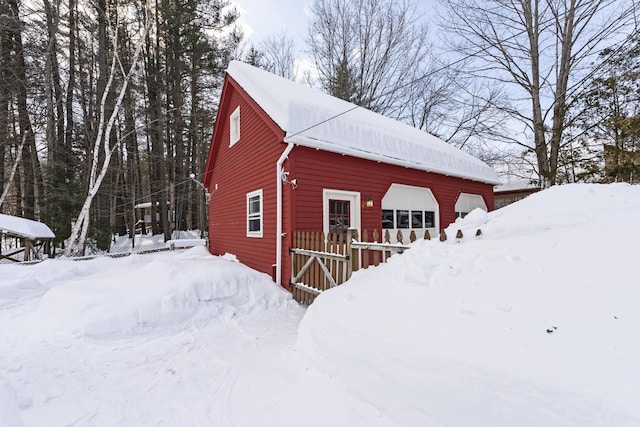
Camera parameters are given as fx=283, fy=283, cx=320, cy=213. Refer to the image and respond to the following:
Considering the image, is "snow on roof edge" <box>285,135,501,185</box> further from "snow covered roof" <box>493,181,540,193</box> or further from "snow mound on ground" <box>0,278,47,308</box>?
"snow covered roof" <box>493,181,540,193</box>

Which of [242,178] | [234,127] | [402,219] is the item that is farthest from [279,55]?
[402,219]

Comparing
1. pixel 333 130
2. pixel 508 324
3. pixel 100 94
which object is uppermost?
pixel 100 94

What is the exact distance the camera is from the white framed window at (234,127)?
357 inches

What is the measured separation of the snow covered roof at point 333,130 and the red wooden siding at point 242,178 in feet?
1.08

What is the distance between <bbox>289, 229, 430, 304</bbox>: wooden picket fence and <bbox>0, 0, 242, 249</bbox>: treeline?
9335 mm

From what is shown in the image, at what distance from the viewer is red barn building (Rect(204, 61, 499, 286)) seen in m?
6.23

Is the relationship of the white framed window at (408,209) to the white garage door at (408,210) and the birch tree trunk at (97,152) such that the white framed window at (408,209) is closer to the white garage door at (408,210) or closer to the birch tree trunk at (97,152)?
the white garage door at (408,210)

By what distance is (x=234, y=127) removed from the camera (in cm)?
954

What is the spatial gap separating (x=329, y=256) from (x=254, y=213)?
139 inches

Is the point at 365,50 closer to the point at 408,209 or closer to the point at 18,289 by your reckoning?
the point at 408,209

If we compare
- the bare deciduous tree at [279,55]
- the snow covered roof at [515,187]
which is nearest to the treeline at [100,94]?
the bare deciduous tree at [279,55]

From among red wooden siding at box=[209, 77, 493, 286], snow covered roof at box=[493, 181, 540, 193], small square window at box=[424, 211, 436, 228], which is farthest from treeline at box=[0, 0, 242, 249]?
snow covered roof at box=[493, 181, 540, 193]

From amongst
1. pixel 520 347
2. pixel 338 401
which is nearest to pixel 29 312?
pixel 338 401

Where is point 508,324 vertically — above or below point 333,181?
below
